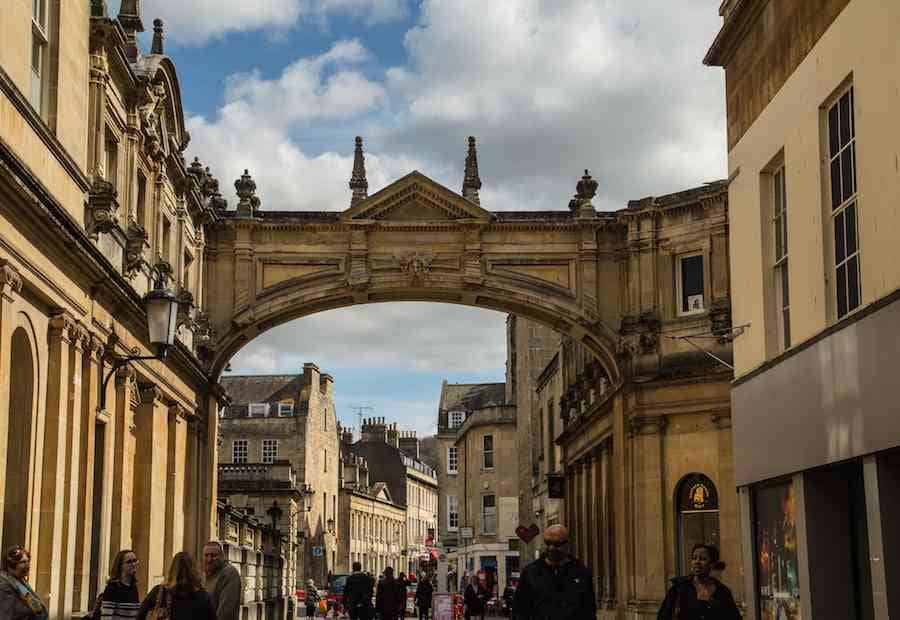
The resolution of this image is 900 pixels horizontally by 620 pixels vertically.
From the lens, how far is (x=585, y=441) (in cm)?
3894

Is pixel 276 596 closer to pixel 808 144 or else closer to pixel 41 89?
pixel 41 89

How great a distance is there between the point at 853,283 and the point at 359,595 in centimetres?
1612

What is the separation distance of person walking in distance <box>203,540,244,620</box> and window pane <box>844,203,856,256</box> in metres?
5.53

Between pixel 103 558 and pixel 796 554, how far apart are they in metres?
12.2

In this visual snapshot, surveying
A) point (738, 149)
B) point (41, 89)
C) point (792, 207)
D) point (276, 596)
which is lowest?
point (276, 596)

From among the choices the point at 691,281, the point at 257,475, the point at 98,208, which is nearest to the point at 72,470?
the point at 98,208

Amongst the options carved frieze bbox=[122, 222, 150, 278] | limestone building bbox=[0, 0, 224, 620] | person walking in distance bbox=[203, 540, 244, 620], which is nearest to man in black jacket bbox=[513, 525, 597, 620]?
Answer: person walking in distance bbox=[203, 540, 244, 620]

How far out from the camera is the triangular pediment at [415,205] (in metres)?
31.3

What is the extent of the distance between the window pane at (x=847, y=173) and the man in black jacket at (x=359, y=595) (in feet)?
51.8

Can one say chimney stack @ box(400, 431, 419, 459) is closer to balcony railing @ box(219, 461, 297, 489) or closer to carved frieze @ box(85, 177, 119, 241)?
balcony railing @ box(219, 461, 297, 489)

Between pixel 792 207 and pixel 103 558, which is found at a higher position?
pixel 792 207

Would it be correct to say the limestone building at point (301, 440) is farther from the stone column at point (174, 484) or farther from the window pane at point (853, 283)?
the window pane at point (853, 283)

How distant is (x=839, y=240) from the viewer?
12297mm

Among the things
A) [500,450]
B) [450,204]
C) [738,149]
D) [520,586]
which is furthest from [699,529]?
[500,450]
